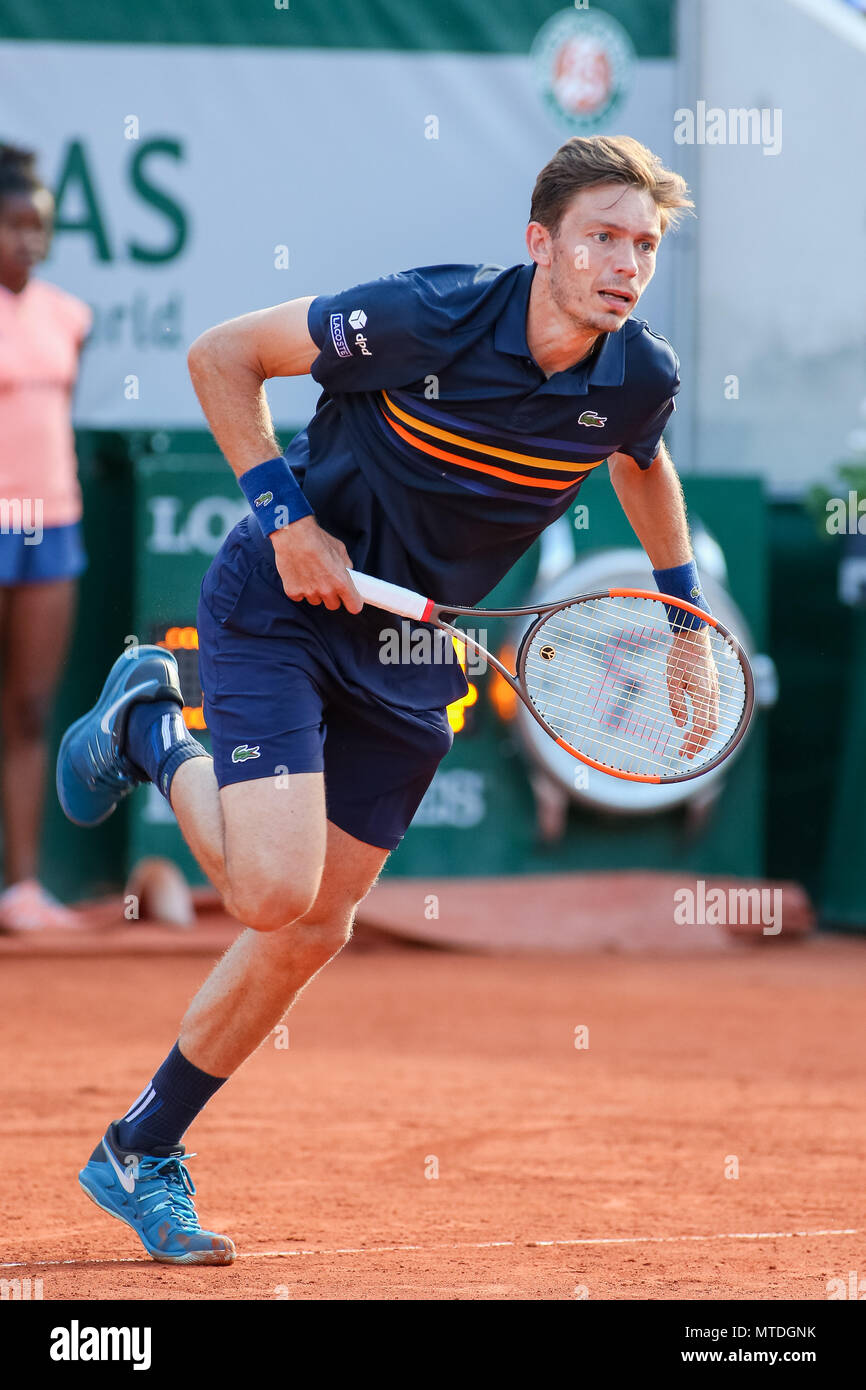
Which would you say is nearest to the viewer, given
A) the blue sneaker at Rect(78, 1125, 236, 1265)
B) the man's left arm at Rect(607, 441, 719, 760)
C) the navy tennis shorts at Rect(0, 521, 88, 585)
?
the blue sneaker at Rect(78, 1125, 236, 1265)

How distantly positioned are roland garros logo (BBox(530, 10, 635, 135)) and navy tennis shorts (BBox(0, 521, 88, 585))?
323cm

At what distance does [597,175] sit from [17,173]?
5805 mm

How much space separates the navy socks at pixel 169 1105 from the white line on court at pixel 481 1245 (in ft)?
0.67

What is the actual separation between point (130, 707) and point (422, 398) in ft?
2.76

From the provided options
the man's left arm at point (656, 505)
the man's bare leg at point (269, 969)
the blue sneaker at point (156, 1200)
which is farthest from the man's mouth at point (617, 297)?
the blue sneaker at point (156, 1200)

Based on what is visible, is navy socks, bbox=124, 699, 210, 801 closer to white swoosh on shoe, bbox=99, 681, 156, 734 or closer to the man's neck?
white swoosh on shoe, bbox=99, 681, 156, 734

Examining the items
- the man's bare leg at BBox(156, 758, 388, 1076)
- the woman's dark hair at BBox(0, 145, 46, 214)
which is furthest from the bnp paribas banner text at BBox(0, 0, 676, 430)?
the man's bare leg at BBox(156, 758, 388, 1076)

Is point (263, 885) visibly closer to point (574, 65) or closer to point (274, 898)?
point (274, 898)

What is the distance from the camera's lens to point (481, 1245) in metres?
3.40

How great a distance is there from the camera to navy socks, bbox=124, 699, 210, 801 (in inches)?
131

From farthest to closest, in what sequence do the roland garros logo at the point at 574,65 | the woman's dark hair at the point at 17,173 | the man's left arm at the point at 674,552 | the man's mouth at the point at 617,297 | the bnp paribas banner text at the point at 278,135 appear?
the roland garros logo at the point at 574,65, the bnp paribas banner text at the point at 278,135, the woman's dark hair at the point at 17,173, the man's left arm at the point at 674,552, the man's mouth at the point at 617,297

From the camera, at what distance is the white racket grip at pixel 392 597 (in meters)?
3.09

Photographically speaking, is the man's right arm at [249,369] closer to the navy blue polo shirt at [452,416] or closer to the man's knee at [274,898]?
the navy blue polo shirt at [452,416]

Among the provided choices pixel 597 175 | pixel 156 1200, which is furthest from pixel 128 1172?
pixel 597 175
